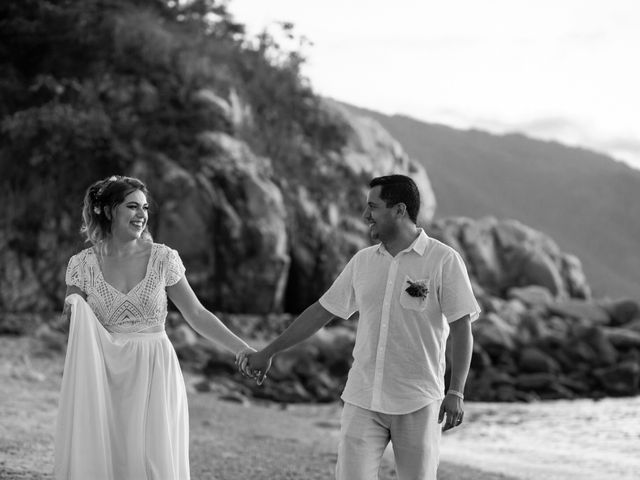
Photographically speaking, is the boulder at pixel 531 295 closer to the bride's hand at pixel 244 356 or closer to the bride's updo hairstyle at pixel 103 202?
the bride's hand at pixel 244 356

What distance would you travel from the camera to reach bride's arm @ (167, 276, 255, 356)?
218 inches

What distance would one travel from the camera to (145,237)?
18.3ft

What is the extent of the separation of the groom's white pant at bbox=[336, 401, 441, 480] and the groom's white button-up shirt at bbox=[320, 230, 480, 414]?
6cm

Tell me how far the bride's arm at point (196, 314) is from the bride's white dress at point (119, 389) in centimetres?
17

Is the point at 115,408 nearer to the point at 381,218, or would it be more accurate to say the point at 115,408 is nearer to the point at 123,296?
the point at 123,296

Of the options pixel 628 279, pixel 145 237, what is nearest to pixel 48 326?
pixel 145 237

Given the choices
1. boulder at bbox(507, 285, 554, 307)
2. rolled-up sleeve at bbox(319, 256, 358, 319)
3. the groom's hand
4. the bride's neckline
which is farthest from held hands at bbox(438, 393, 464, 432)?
boulder at bbox(507, 285, 554, 307)

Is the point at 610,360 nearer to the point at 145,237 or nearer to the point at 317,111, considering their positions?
the point at 317,111

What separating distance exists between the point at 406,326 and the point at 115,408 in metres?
1.50

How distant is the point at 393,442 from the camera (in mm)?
5023

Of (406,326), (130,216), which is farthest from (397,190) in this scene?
(130,216)

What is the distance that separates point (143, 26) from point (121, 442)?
1077 inches

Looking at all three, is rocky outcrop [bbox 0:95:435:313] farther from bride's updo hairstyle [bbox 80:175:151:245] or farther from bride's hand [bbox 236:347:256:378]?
bride's updo hairstyle [bbox 80:175:151:245]

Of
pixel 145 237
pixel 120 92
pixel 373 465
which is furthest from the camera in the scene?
pixel 120 92
